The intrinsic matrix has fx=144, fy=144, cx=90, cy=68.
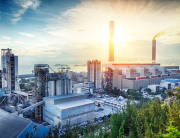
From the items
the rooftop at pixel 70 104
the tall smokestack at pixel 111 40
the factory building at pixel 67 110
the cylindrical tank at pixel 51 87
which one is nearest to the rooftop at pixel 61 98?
the factory building at pixel 67 110

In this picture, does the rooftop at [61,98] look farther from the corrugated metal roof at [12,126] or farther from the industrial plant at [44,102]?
the corrugated metal roof at [12,126]

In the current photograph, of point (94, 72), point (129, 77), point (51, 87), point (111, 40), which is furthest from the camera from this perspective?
point (111, 40)

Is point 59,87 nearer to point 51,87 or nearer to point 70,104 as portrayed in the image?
point 51,87

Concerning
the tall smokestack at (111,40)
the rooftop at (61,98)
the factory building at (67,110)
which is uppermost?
the tall smokestack at (111,40)

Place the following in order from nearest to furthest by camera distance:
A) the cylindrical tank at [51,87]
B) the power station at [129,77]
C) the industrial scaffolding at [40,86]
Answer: the industrial scaffolding at [40,86]
the cylindrical tank at [51,87]
the power station at [129,77]

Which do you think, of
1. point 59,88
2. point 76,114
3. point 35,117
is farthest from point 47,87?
point 76,114

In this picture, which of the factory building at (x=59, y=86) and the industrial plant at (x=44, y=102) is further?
the factory building at (x=59, y=86)

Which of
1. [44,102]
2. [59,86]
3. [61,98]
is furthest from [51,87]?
[61,98]

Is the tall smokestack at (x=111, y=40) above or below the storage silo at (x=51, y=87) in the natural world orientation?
above

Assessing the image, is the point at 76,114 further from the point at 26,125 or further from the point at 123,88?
the point at 123,88
